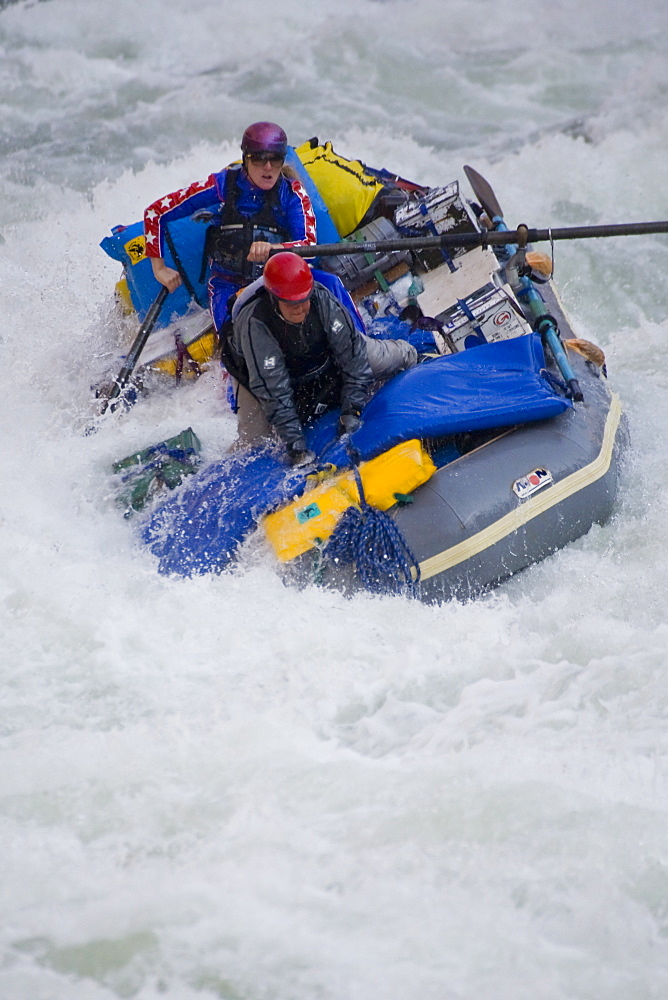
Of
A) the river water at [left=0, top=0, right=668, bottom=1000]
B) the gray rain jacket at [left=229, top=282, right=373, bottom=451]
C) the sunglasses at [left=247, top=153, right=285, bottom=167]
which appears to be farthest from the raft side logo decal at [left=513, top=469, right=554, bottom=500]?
the sunglasses at [left=247, top=153, right=285, bottom=167]

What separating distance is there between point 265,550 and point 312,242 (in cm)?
159

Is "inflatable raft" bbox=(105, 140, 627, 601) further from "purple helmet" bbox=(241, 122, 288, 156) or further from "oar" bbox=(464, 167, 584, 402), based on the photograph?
"purple helmet" bbox=(241, 122, 288, 156)

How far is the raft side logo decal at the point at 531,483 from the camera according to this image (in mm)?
4020

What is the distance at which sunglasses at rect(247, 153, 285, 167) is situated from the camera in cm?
437

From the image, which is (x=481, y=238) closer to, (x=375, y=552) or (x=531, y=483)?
→ (x=531, y=483)

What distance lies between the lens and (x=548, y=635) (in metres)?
3.77

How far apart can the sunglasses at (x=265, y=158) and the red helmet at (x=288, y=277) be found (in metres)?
0.88

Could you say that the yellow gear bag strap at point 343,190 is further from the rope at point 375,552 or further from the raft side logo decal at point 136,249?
the rope at point 375,552

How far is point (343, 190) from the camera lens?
5.17 metres

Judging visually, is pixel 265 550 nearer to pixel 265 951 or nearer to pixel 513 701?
pixel 513 701

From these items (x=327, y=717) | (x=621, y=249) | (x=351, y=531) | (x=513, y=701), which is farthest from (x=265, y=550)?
(x=621, y=249)

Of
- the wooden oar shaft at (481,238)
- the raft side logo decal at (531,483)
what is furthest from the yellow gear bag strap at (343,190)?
the raft side logo decal at (531,483)

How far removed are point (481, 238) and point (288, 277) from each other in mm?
1297

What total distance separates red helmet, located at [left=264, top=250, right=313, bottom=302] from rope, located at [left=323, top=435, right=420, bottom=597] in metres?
0.83
